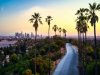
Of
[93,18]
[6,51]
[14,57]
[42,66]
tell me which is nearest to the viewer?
[93,18]

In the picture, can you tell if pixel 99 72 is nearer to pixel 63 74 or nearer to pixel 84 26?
pixel 63 74

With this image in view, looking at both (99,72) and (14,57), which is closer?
(99,72)

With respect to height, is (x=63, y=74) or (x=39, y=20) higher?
(x=39, y=20)

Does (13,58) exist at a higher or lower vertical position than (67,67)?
lower

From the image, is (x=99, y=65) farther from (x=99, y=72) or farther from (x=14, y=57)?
(x=14, y=57)

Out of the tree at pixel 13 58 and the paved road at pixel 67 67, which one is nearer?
the paved road at pixel 67 67

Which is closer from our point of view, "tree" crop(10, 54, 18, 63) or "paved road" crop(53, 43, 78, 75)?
"paved road" crop(53, 43, 78, 75)

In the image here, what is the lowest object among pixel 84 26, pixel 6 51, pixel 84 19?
pixel 6 51

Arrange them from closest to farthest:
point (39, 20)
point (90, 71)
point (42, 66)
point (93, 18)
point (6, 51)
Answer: point (93, 18) < point (39, 20) < point (90, 71) < point (42, 66) < point (6, 51)

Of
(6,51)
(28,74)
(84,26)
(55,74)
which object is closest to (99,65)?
(84,26)

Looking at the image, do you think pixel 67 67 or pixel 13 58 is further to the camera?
pixel 13 58
